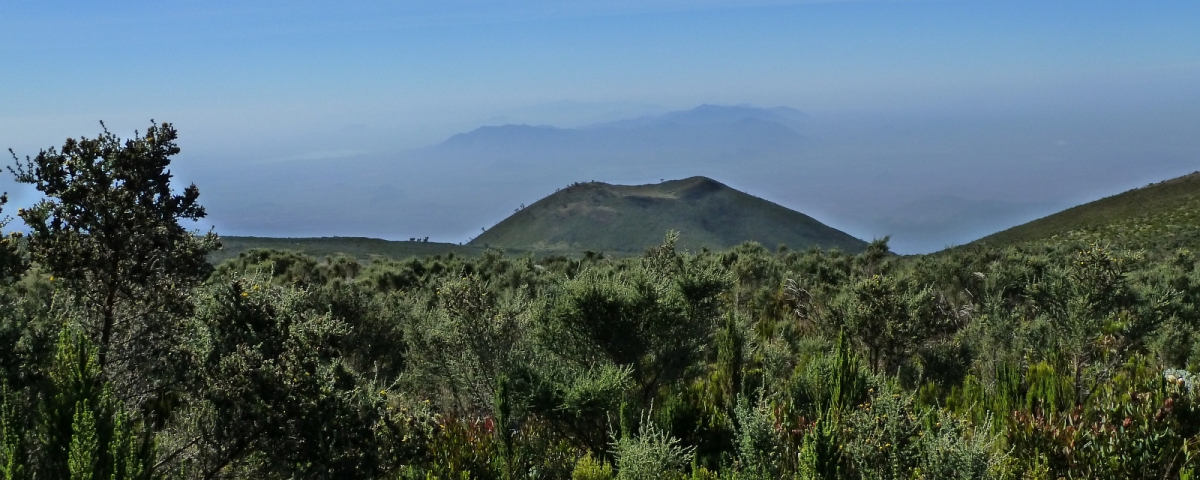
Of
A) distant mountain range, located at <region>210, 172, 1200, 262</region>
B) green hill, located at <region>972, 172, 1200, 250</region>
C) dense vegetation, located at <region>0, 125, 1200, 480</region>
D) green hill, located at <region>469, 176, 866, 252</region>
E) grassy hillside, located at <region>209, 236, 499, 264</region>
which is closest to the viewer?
dense vegetation, located at <region>0, 125, 1200, 480</region>

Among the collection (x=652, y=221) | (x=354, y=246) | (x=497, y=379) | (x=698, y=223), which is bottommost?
(x=497, y=379)

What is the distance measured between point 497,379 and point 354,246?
122ft

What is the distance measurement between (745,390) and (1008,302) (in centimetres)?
1344

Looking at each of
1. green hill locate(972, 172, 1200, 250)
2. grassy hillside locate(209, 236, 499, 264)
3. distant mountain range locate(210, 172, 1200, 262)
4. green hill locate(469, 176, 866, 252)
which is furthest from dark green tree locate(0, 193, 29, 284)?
green hill locate(469, 176, 866, 252)

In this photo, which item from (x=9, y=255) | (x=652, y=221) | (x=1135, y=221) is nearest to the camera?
(x=9, y=255)

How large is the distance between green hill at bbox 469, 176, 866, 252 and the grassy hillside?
23521 millimetres

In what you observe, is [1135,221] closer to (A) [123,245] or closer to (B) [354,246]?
(B) [354,246]

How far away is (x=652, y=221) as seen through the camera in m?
79.7

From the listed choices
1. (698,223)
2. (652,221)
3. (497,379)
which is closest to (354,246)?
(497,379)

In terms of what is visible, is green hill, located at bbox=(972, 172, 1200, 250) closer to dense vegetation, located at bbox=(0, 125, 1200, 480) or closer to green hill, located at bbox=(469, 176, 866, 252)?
green hill, located at bbox=(469, 176, 866, 252)

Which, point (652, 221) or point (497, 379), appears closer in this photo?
point (497, 379)

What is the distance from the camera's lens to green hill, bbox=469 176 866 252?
74.1m

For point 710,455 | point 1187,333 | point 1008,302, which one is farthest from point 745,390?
point 1008,302

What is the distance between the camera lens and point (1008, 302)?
21.0 metres
